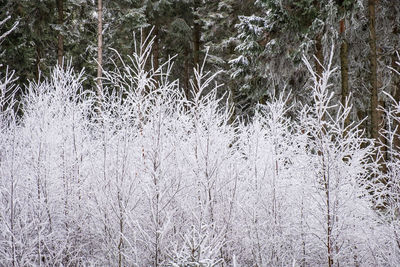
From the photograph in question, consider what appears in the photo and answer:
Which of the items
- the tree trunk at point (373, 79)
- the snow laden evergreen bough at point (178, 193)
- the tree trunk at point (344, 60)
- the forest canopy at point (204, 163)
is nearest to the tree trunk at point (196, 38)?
the forest canopy at point (204, 163)

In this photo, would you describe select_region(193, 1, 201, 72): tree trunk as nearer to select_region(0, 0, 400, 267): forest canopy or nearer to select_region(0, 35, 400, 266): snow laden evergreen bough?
select_region(0, 0, 400, 267): forest canopy

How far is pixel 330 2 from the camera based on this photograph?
9.38 m

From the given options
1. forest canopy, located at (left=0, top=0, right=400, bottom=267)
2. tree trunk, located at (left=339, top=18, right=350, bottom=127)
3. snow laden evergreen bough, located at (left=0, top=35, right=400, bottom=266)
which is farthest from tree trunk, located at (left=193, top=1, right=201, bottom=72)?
snow laden evergreen bough, located at (left=0, top=35, right=400, bottom=266)

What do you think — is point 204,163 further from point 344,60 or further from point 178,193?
point 344,60

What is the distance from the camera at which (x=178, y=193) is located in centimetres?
608

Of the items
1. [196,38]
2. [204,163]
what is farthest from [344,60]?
[196,38]

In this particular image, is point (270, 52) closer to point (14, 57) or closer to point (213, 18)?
point (213, 18)

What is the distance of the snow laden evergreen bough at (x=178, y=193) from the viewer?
5.27 m

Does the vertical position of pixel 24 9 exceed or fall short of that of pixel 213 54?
it exceeds it

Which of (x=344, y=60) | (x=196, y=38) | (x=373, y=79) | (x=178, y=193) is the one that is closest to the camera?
(x=178, y=193)

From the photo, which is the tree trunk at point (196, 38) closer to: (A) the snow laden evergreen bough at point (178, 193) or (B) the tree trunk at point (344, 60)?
(B) the tree trunk at point (344, 60)

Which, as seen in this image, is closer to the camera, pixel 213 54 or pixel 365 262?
pixel 365 262

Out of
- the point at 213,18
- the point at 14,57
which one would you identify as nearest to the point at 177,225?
the point at 213,18

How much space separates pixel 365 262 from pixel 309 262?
107 cm
